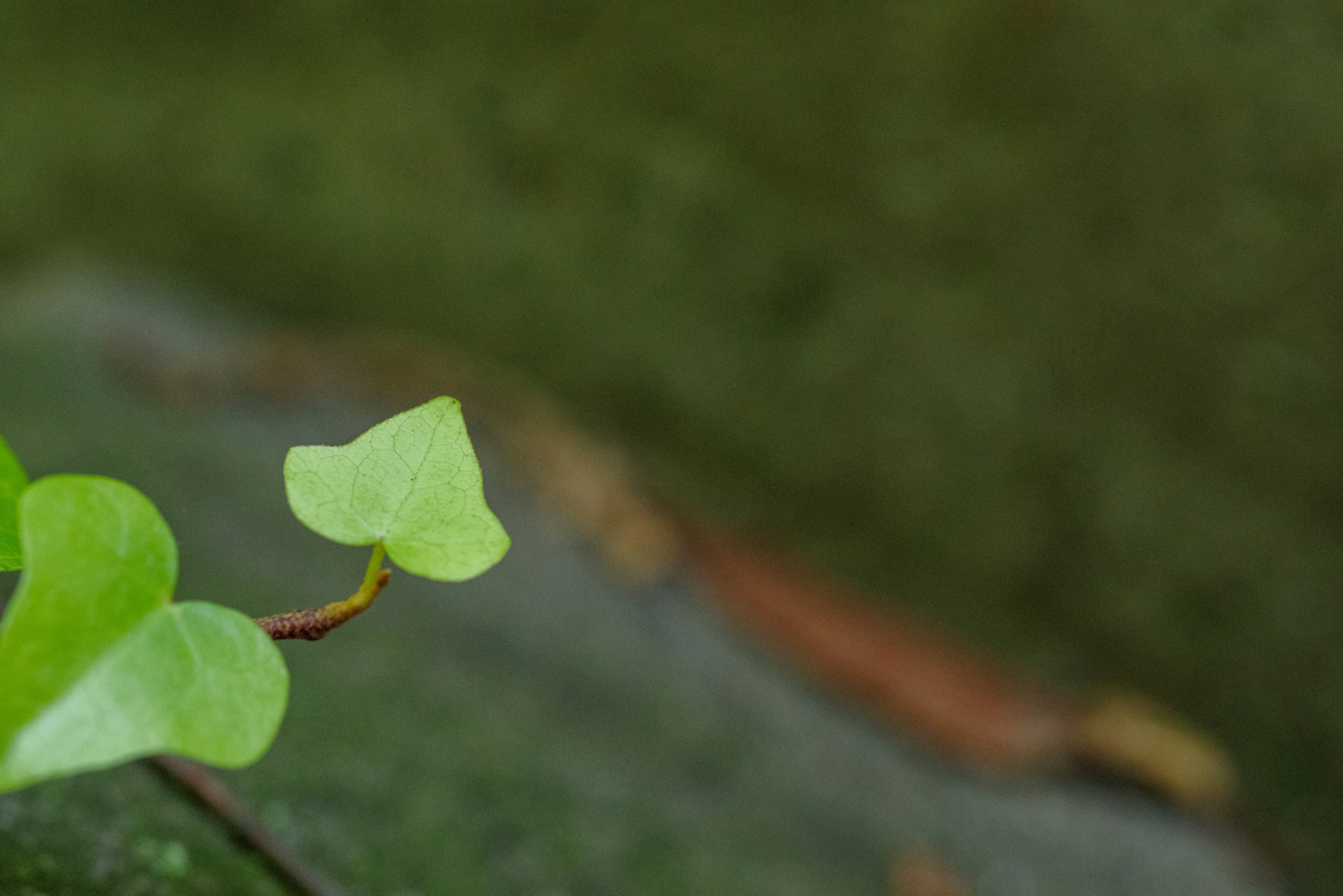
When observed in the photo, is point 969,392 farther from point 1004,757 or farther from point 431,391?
point 431,391

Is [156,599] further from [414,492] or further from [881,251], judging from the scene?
[881,251]

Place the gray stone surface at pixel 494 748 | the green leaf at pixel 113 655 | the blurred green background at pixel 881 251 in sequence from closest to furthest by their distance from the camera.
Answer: the green leaf at pixel 113 655 → the gray stone surface at pixel 494 748 → the blurred green background at pixel 881 251

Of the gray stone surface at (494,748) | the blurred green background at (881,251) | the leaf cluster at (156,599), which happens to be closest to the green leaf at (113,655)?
the leaf cluster at (156,599)

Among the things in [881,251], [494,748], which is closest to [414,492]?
[494,748]

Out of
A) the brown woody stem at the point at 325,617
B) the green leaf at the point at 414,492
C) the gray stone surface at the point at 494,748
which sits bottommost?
the gray stone surface at the point at 494,748

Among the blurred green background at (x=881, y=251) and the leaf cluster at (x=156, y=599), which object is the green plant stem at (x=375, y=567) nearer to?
the leaf cluster at (x=156, y=599)

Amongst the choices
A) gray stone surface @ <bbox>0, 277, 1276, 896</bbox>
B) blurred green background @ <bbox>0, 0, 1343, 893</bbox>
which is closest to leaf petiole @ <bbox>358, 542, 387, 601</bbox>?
gray stone surface @ <bbox>0, 277, 1276, 896</bbox>

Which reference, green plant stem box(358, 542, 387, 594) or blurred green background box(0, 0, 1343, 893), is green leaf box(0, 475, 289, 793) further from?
blurred green background box(0, 0, 1343, 893)
